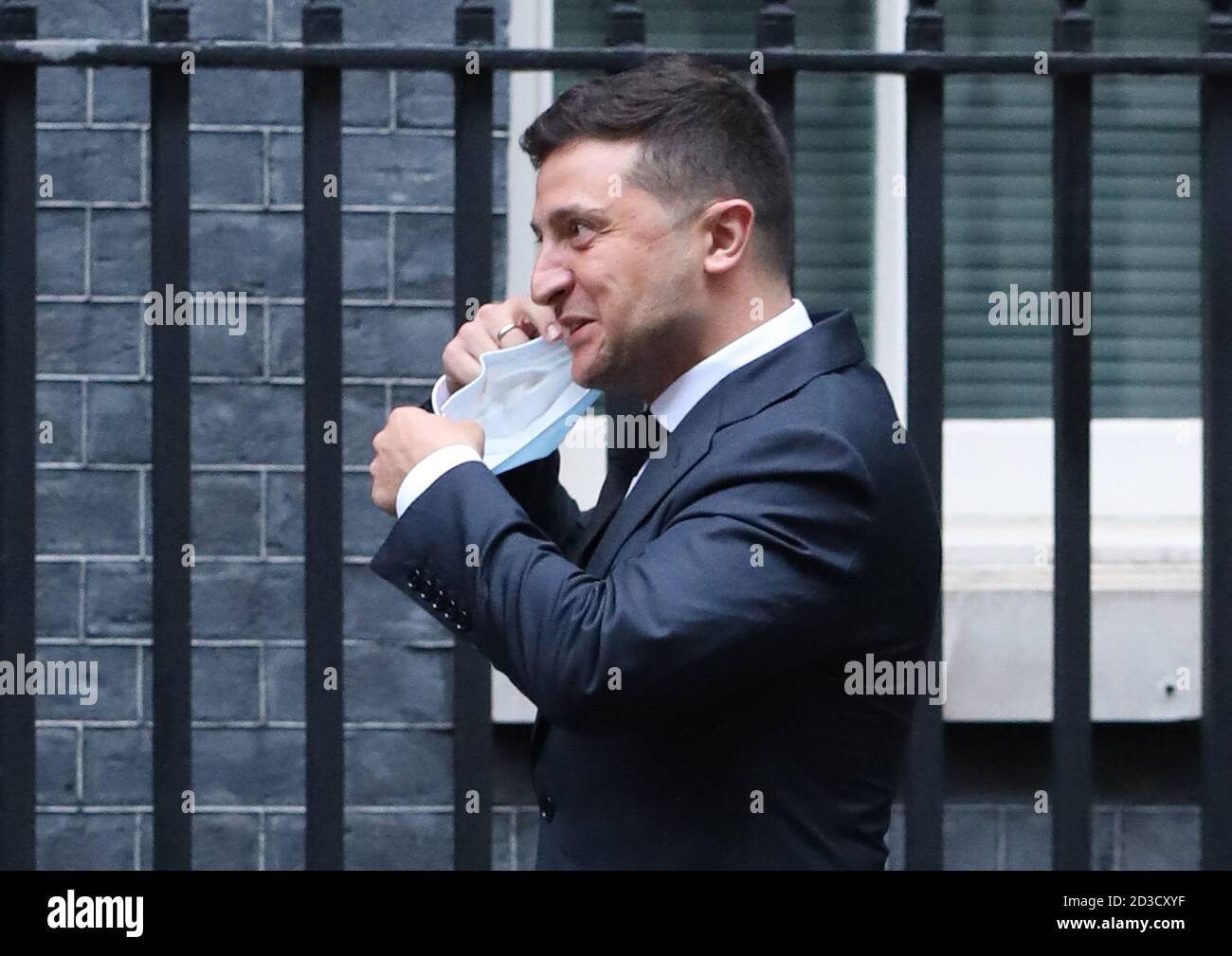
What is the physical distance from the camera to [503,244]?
447 cm

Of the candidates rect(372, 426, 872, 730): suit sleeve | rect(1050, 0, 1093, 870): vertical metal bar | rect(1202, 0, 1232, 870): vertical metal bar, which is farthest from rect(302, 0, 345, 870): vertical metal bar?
rect(1202, 0, 1232, 870): vertical metal bar

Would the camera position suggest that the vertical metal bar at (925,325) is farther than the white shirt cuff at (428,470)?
Yes

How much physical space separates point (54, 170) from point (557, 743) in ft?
8.35

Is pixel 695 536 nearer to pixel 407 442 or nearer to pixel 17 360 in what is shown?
pixel 407 442

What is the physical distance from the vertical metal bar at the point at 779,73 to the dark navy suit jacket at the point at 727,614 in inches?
26.6

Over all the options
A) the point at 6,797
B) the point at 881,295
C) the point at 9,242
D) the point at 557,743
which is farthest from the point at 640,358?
the point at 881,295

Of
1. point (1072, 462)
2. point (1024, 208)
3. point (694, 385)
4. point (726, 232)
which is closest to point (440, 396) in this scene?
point (694, 385)

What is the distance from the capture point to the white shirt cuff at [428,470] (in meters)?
2.35

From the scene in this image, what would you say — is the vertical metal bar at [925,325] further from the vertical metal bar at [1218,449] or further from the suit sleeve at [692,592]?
the suit sleeve at [692,592]

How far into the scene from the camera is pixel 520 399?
8.48 feet

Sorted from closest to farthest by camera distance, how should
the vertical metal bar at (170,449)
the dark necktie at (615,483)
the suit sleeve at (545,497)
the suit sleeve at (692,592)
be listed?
the suit sleeve at (692,592) < the dark necktie at (615,483) < the suit sleeve at (545,497) < the vertical metal bar at (170,449)

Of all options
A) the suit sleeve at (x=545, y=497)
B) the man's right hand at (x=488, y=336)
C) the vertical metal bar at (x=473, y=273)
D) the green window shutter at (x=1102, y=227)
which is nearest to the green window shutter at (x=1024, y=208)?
the green window shutter at (x=1102, y=227)

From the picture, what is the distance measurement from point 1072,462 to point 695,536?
1037 mm

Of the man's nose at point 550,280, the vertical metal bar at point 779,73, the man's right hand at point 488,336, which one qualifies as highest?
the vertical metal bar at point 779,73
